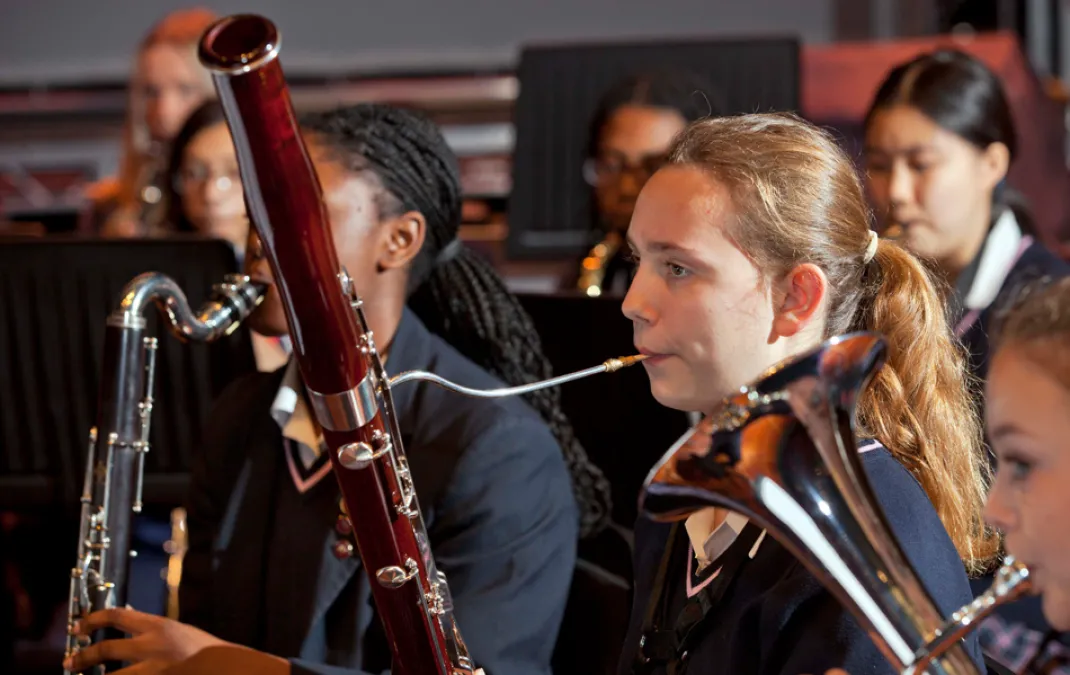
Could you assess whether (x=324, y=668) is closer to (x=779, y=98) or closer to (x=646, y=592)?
(x=646, y=592)

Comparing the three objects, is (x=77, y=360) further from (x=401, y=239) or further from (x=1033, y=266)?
(x=1033, y=266)

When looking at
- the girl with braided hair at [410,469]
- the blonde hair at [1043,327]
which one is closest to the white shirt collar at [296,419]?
the girl with braided hair at [410,469]

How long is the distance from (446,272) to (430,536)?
0.44 meters

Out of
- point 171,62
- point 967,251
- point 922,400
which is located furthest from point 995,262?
point 171,62

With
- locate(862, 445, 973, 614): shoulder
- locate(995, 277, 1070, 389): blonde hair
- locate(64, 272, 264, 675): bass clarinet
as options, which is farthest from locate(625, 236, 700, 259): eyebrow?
locate(64, 272, 264, 675): bass clarinet

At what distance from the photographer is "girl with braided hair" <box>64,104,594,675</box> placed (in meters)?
1.37

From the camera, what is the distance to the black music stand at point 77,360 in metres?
1.85

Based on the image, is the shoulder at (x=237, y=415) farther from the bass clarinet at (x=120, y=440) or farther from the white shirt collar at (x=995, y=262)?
the white shirt collar at (x=995, y=262)

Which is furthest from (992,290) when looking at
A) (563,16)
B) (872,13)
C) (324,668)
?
(563,16)

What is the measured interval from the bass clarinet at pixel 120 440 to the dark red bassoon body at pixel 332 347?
16.3 inches

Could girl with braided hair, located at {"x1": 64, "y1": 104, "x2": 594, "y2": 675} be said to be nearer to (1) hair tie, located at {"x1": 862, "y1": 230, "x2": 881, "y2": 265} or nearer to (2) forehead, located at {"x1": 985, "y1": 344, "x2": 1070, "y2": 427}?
(1) hair tie, located at {"x1": 862, "y1": 230, "x2": 881, "y2": 265}

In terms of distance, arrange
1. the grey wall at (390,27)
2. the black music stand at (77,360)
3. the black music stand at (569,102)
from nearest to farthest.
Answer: the black music stand at (77,360) → the black music stand at (569,102) → the grey wall at (390,27)

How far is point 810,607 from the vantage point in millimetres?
990

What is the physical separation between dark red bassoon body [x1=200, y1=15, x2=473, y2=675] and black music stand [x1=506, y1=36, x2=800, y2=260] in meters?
1.77
